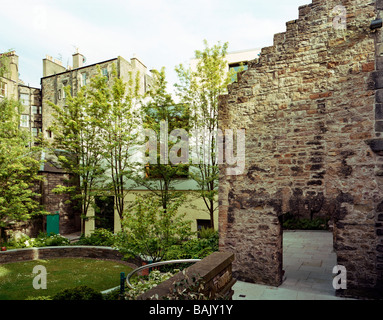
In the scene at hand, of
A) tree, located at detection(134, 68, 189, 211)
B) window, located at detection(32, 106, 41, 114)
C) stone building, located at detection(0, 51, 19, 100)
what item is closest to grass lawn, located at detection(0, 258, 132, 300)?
tree, located at detection(134, 68, 189, 211)

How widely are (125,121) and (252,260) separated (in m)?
11.2

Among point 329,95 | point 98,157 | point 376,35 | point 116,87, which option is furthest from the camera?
point 98,157

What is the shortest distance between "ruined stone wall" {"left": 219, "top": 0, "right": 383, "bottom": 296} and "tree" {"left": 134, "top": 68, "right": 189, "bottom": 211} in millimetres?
6210

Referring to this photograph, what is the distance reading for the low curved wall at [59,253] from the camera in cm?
1334

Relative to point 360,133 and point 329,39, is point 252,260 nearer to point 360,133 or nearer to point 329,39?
point 360,133

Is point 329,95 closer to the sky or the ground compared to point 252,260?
closer to the sky

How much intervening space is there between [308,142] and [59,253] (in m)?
13.1

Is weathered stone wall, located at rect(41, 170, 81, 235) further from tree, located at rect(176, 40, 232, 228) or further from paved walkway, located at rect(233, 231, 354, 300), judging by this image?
paved walkway, located at rect(233, 231, 354, 300)

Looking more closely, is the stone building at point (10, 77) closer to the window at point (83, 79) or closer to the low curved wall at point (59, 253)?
the window at point (83, 79)

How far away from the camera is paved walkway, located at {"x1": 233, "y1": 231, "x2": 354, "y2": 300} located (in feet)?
22.3

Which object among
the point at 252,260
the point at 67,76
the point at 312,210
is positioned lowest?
the point at 252,260

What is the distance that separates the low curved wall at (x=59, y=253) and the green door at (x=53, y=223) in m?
5.46

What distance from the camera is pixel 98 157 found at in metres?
17.2
